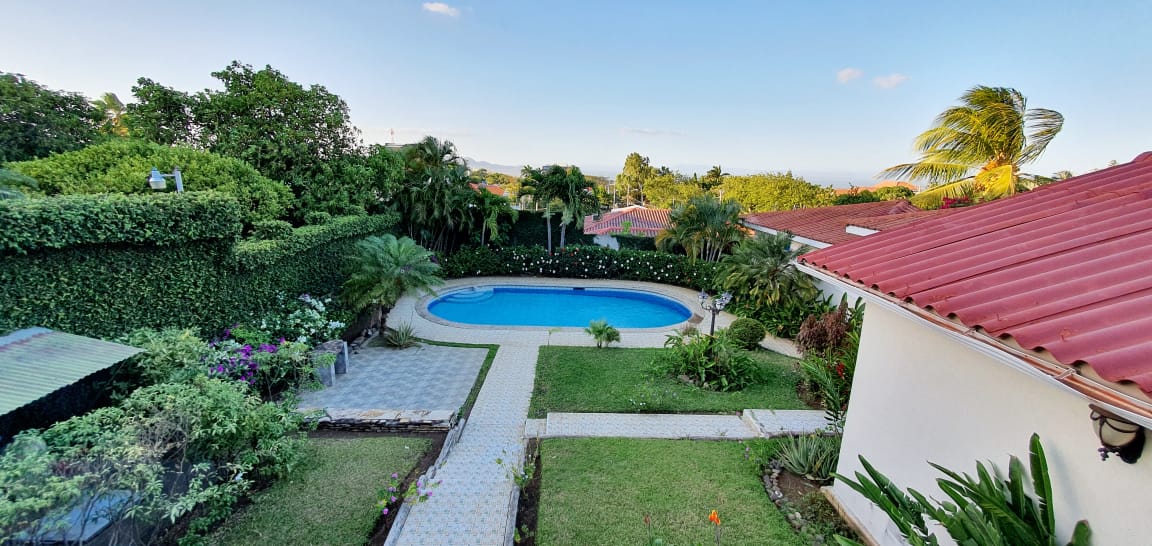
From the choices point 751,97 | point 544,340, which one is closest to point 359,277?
point 544,340

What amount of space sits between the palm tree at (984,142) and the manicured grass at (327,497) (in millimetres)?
17451

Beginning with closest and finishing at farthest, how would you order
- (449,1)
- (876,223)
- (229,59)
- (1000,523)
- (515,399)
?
(1000,523), (515,399), (876,223), (229,59), (449,1)

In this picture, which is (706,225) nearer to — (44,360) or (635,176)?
(44,360)

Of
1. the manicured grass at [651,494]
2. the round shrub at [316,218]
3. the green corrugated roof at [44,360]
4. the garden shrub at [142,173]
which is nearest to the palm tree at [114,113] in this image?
the garden shrub at [142,173]

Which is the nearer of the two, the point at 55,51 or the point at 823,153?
the point at 55,51

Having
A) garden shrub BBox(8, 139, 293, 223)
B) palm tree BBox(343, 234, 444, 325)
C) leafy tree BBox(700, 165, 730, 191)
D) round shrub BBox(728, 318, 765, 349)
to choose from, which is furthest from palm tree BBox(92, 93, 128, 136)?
leafy tree BBox(700, 165, 730, 191)

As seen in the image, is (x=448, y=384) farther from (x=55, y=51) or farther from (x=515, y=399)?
(x=55, y=51)

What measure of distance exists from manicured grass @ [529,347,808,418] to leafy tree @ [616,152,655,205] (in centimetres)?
5754

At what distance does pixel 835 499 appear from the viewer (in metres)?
5.22

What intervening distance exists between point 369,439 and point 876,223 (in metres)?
14.2

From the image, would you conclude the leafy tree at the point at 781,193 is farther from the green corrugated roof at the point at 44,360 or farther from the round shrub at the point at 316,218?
the green corrugated roof at the point at 44,360

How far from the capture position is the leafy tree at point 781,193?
123 ft

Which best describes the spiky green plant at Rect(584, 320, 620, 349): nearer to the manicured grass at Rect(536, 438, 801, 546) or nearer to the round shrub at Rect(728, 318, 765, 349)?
the round shrub at Rect(728, 318, 765, 349)

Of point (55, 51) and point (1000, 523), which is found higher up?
point (55, 51)
